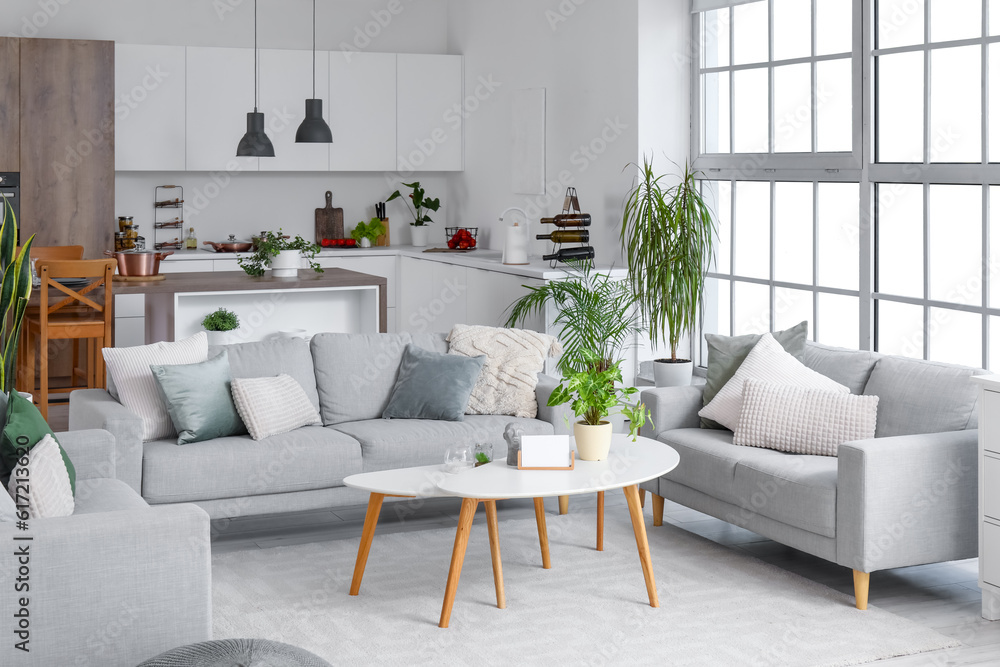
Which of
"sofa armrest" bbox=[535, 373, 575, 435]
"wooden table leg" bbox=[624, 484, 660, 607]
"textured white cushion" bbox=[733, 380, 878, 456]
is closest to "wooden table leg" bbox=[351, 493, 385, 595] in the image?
"wooden table leg" bbox=[624, 484, 660, 607]

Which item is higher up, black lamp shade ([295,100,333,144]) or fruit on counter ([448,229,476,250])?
black lamp shade ([295,100,333,144])

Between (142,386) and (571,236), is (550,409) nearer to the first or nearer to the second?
(142,386)

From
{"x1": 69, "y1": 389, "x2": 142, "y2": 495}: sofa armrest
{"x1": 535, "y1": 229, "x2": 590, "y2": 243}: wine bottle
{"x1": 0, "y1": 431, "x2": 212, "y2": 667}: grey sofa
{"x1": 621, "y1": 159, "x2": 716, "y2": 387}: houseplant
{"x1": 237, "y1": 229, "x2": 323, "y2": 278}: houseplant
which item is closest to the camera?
{"x1": 0, "y1": 431, "x2": 212, "y2": 667}: grey sofa

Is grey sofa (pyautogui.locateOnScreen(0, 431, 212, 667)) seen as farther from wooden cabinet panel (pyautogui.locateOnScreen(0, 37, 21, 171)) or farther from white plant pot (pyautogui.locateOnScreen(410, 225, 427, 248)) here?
white plant pot (pyautogui.locateOnScreen(410, 225, 427, 248))

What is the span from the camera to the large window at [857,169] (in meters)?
4.67

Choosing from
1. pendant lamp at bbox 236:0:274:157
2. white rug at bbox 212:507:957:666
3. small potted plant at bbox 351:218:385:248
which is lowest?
white rug at bbox 212:507:957:666

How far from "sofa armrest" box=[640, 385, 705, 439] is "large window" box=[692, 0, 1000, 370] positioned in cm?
105

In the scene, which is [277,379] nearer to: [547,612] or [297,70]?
[547,612]

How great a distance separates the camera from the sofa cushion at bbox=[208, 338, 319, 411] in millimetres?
4676

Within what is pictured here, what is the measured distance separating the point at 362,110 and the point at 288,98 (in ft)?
1.87

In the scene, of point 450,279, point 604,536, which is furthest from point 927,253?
point 450,279

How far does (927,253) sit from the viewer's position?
192 inches

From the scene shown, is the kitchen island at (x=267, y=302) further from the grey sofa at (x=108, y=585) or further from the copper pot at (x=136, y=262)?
the grey sofa at (x=108, y=585)

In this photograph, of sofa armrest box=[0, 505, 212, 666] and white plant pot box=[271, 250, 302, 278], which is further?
white plant pot box=[271, 250, 302, 278]
